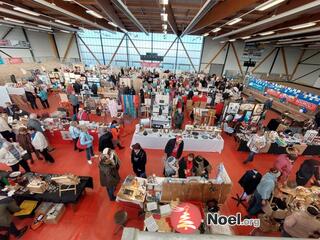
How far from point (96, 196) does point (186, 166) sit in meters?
2.77

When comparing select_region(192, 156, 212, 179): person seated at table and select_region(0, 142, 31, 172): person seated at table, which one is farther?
select_region(192, 156, 212, 179): person seated at table

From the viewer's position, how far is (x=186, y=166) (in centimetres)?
467

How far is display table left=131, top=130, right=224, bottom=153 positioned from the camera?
6883mm

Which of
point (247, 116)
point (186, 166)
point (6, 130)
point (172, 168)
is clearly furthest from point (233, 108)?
point (6, 130)

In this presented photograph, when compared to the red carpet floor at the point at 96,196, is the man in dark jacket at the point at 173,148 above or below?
above

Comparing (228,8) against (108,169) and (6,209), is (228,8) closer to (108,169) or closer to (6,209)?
(108,169)

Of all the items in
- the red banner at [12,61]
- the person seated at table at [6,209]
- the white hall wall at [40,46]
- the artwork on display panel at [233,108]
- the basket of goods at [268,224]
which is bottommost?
the basket of goods at [268,224]

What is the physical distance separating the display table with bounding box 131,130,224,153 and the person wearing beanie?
285 centimetres

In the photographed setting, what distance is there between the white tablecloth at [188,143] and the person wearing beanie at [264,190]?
285cm

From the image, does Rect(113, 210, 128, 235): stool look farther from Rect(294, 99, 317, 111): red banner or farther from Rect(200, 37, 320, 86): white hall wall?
Rect(200, 37, 320, 86): white hall wall

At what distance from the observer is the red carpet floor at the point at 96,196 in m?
3.98

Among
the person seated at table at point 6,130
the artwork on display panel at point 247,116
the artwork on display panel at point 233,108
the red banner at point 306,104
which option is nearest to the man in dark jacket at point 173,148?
the artwork on display panel at point 233,108

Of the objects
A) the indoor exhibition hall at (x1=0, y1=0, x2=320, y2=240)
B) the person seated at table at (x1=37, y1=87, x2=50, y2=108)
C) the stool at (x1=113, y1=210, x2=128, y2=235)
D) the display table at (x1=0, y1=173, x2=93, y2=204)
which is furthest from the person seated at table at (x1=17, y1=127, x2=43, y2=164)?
the person seated at table at (x1=37, y1=87, x2=50, y2=108)

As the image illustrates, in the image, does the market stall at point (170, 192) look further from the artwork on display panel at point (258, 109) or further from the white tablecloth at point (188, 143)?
the artwork on display panel at point (258, 109)
